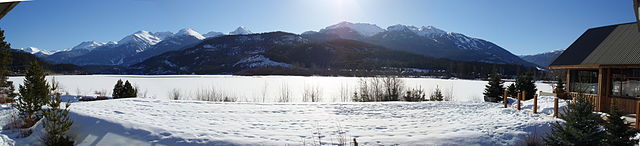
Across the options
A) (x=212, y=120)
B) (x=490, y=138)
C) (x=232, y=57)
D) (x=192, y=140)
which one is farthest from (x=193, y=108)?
A: (x=232, y=57)

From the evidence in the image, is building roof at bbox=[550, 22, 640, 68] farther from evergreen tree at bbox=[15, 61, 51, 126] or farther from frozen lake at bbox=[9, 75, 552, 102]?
evergreen tree at bbox=[15, 61, 51, 126]

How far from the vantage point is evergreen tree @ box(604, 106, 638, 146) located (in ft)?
15.4

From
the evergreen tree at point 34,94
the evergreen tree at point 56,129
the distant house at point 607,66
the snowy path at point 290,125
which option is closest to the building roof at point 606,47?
the distant house at point 607,66

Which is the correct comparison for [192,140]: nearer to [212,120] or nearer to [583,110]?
[212,120]

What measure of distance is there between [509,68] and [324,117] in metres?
94.2

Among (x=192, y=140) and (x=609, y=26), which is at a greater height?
(x=609, y=26)

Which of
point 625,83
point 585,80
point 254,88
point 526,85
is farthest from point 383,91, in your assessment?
point 254,88

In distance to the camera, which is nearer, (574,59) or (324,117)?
(324,117)

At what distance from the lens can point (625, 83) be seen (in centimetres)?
931

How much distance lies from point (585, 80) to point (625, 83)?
180 cm

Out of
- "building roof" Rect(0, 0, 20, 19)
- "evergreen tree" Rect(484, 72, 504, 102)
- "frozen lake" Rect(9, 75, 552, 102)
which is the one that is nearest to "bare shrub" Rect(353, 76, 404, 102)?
"frozen lake" Rect(9, 75, 552, 102)

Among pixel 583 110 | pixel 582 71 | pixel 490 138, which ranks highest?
pixel 582 71

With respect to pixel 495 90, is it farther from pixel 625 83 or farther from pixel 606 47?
pixel 625 83

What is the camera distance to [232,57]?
4304 inches
